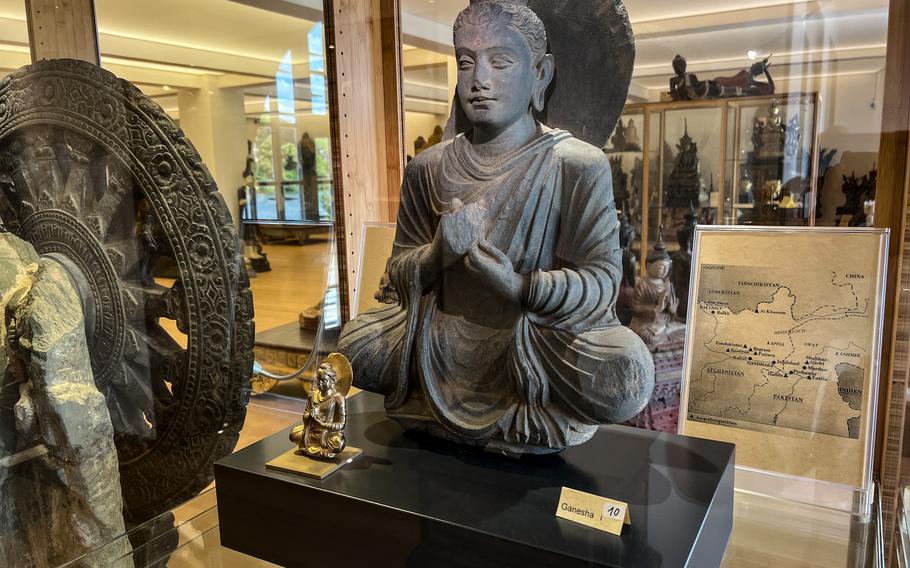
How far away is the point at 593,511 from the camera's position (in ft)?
4.17

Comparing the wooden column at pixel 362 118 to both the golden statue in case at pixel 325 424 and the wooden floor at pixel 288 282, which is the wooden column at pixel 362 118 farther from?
the golden statue in case at pixel 325 424

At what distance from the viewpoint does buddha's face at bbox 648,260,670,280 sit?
211 centimetres

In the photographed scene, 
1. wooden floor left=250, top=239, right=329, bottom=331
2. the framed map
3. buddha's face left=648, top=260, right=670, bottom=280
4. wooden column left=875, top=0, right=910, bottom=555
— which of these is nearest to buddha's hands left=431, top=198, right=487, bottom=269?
the framed map

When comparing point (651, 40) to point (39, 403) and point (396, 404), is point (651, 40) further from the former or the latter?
point (39, 403)

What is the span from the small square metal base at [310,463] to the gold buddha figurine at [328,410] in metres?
0.01

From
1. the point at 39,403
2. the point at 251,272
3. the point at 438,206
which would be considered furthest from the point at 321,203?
the point at 39,403

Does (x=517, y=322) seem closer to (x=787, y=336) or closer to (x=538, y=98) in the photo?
(x=538, y=98)

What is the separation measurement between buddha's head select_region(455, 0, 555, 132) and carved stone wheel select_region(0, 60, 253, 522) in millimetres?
832

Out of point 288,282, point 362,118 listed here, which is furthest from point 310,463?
point 362,118

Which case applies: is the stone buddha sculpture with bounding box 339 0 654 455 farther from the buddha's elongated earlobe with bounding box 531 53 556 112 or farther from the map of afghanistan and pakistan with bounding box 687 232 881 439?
the map of afghanistan and pakistan with bounding box 687 232 881 439

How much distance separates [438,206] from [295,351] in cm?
138

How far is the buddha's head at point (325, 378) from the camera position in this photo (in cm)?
149

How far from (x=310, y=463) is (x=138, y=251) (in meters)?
0.91

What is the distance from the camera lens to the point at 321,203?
245cm
